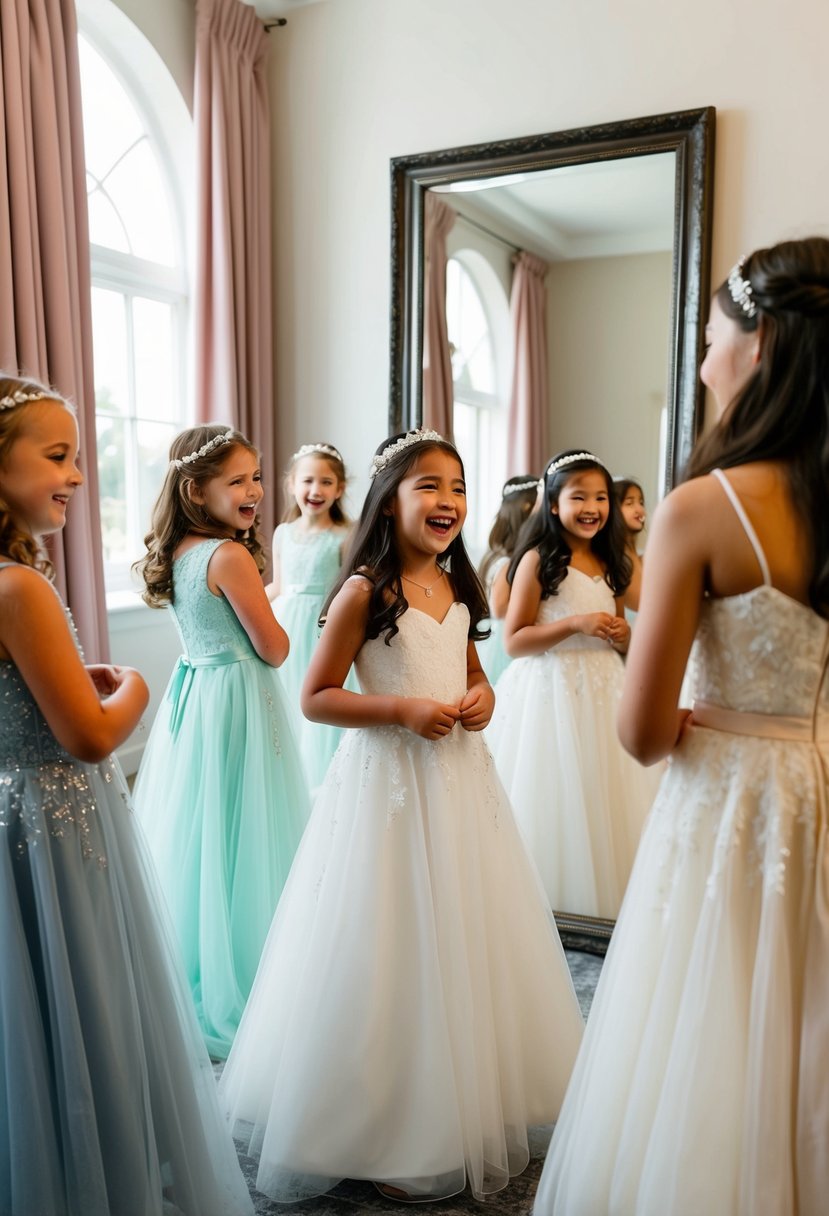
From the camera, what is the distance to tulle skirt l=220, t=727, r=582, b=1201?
166cm

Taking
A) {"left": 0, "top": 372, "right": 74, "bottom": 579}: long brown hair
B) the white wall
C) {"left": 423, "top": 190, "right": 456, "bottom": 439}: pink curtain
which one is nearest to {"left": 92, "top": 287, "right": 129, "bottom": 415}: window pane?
the white wall

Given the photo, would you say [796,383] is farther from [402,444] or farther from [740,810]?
[402,444]

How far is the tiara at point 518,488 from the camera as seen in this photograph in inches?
120

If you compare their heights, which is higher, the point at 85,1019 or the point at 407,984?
the point at 85,1019

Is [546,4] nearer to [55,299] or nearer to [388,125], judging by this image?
[388,125]

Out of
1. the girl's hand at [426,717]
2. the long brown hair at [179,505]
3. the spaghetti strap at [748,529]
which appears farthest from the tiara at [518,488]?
the spaghetti strap at [748,529]

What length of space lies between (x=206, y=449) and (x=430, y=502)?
2.33ft

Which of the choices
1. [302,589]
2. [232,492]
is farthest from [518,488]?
[232,492]

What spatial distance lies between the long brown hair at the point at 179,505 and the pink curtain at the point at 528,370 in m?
1.02

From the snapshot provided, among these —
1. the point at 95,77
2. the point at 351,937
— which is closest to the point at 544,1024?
the point at 351,937

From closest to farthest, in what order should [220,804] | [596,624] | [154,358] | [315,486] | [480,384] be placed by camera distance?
[220,804] → [596,624] → [480,384] → [315,486] → [154,358]

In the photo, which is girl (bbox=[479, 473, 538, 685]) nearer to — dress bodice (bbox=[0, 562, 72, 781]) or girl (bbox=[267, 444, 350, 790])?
girl (bbox=[267, 444, 350, 790])

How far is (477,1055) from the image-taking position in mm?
1684

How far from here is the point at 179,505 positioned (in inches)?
92.4
